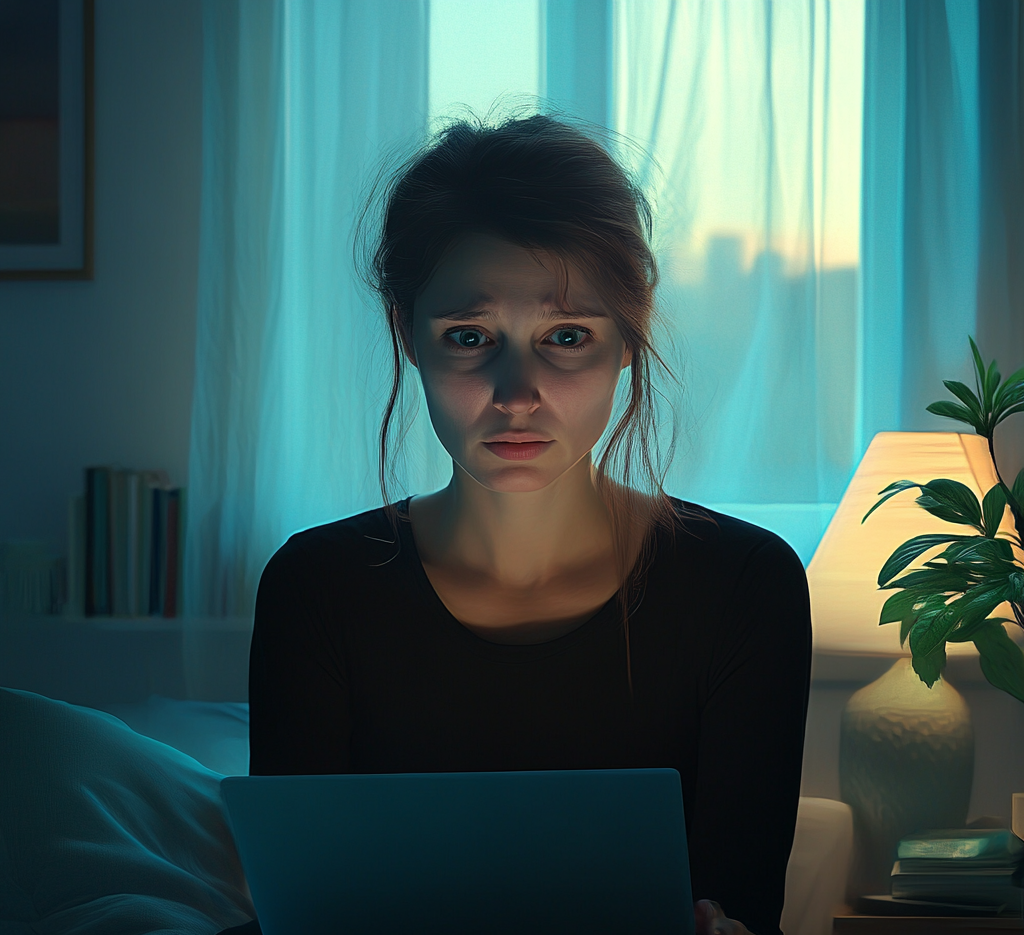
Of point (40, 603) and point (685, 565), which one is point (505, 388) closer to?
point (685, 565)

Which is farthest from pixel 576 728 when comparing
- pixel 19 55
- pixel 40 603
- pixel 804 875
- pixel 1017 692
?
pixel 19 55

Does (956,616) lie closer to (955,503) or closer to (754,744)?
(955,503)

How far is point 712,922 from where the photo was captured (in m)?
0.71

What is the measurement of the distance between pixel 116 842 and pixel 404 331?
636mm

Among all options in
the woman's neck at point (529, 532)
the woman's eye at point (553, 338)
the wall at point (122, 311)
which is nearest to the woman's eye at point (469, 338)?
the woman's eye at point (553, 338)

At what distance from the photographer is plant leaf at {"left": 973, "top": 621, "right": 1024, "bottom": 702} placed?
1392 mm

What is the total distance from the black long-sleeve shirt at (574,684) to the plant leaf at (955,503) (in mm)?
599

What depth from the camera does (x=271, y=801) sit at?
1.75 feet

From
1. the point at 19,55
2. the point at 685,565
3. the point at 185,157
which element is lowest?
the point at 685,565

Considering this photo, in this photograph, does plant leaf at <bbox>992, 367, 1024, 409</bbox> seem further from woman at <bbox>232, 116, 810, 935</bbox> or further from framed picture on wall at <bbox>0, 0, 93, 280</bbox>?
framed picture on wall at <bbox>0, 0, 93, 280</bbox>

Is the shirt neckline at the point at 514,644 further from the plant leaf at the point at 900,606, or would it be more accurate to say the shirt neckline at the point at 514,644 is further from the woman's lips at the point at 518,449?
the plant leaf at the point at 900,606

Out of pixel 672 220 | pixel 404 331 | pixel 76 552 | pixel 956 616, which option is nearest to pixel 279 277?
pixel 76 552

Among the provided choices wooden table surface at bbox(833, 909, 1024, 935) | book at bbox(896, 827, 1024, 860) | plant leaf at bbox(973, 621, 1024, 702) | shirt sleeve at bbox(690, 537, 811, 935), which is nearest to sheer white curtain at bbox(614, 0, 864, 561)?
plant leaf at bbox(973, 621, 1024, 702)

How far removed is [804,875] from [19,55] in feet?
7.26
